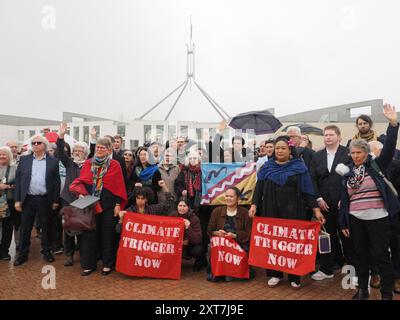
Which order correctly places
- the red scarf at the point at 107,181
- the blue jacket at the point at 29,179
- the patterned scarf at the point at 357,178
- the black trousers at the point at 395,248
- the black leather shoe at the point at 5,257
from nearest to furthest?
1. the patterned scarf at the point at 357,178
2. the black trousers at the point at 395,248
3. the red scarf at the point at 107,181
4. the blue jacket at the point at 29,179
5. the black leather shoe at the point at 5,257

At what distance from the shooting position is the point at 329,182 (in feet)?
16.3

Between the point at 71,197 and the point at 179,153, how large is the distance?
6.58 ft

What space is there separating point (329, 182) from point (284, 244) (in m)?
1.13

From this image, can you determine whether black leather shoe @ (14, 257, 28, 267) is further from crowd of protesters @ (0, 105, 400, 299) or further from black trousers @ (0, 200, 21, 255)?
black trousers @ (0, 200, 21, 255)

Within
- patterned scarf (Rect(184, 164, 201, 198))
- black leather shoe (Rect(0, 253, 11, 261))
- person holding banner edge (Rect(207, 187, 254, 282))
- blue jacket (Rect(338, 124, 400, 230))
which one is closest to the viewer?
blue jacket (Rect(338, 124, 400, 230))

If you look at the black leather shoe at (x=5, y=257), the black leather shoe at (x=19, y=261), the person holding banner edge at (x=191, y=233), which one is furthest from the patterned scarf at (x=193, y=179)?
the black leather shoe at (x=5, y=257)

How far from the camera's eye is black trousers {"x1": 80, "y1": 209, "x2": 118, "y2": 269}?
5.33 metres

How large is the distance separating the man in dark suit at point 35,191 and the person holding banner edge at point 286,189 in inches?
138

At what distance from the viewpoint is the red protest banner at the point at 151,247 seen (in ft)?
16.4

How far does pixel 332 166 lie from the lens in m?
4.98

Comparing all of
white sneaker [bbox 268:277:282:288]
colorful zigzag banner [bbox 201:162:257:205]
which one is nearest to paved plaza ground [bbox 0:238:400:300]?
white sneaker [bbox 268:277:282:288]

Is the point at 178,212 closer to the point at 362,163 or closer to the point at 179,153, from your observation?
the point at 179,153

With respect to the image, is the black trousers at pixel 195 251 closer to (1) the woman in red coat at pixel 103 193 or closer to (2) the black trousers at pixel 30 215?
(1) the woman in red coat at pixel 103 193

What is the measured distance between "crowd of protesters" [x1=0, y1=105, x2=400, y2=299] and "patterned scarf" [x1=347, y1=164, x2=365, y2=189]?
0.04 ft
